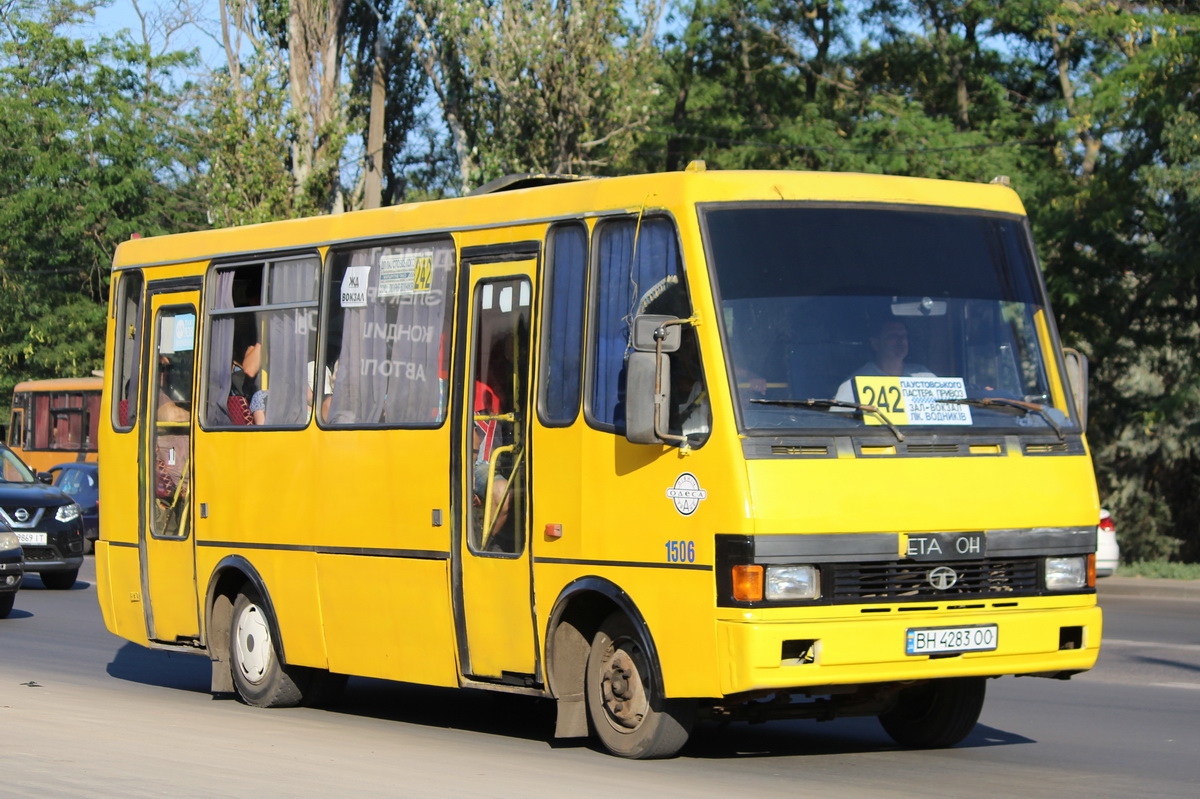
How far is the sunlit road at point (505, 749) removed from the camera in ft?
26.0

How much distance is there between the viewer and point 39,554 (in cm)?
2241

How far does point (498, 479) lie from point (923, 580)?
95.3 inches

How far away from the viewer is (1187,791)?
8133 millimetres

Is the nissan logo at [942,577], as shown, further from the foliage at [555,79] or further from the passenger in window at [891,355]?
the foliage at [555,79]

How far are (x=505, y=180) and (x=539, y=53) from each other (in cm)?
2358

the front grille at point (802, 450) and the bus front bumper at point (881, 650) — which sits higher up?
the front grille at point (802, 450)

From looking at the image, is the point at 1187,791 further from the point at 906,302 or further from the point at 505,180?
the point at 505,180

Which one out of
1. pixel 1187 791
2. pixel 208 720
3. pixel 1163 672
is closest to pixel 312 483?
pixel 208 720

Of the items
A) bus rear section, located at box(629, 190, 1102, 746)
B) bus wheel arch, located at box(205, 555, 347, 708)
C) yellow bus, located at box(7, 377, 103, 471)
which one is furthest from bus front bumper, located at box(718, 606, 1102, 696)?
yellow bus, located at box(7, 377, 103, 471)

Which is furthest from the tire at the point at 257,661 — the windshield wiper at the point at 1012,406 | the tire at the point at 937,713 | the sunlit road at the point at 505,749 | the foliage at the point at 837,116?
the foliage at the point at 837,116

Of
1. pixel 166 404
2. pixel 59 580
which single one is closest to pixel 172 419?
pixel 166 404

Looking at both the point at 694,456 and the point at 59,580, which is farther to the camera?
the point at 59,580

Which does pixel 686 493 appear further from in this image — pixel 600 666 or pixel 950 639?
pixel 950 639

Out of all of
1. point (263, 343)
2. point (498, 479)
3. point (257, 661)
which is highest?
point (263, 343)
